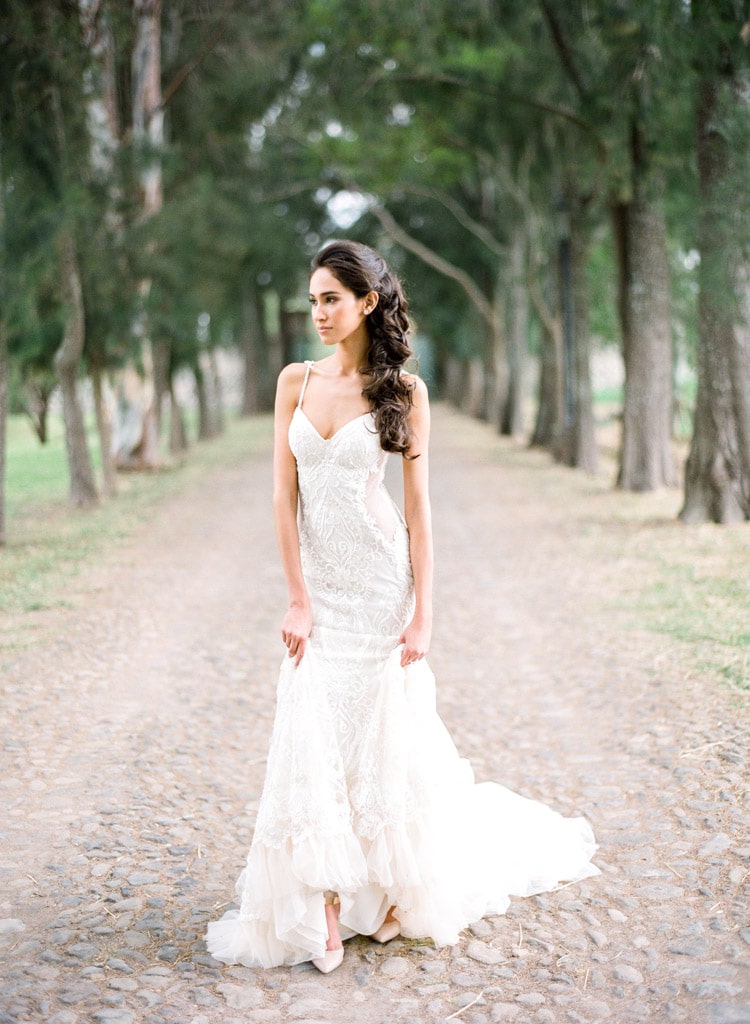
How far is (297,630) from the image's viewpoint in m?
3.27

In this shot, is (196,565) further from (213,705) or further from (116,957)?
(116,957)

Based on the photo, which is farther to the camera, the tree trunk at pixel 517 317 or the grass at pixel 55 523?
the tree trunk at pixel 517 317

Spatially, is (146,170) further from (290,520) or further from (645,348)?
(290,520)

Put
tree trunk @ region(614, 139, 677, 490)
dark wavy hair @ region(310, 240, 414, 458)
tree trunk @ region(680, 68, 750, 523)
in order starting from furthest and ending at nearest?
tree trunk @ region(614, 139, 677, 490) → tree trunk @ region(680, 68, 750, 523) → dark wavy hair @ region(310, 240, 414, 458)

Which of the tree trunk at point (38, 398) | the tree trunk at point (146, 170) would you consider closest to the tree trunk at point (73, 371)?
the tree trunk at point (38, 398)

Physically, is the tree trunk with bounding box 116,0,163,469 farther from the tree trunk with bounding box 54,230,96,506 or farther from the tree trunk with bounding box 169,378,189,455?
the tree trunk with bounding box 169,378,189,455

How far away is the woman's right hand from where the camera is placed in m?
3.27

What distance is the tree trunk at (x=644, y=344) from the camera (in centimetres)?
1365

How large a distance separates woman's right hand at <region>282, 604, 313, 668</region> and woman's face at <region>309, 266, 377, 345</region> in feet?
2.78

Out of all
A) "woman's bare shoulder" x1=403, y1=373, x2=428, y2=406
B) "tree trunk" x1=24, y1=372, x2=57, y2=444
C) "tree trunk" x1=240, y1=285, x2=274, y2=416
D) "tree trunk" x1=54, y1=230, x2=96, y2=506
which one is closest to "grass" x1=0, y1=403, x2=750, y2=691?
"tree trunk" x1=54, y1=230, x2=96, y2=506

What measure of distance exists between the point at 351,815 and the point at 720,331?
8.53 m

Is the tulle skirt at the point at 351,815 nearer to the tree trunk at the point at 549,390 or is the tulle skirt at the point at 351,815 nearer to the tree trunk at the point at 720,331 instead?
the tree trunk at the point at 720,331

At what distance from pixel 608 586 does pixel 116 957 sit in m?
6.07

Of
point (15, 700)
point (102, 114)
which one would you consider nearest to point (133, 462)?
point (102, 114)
